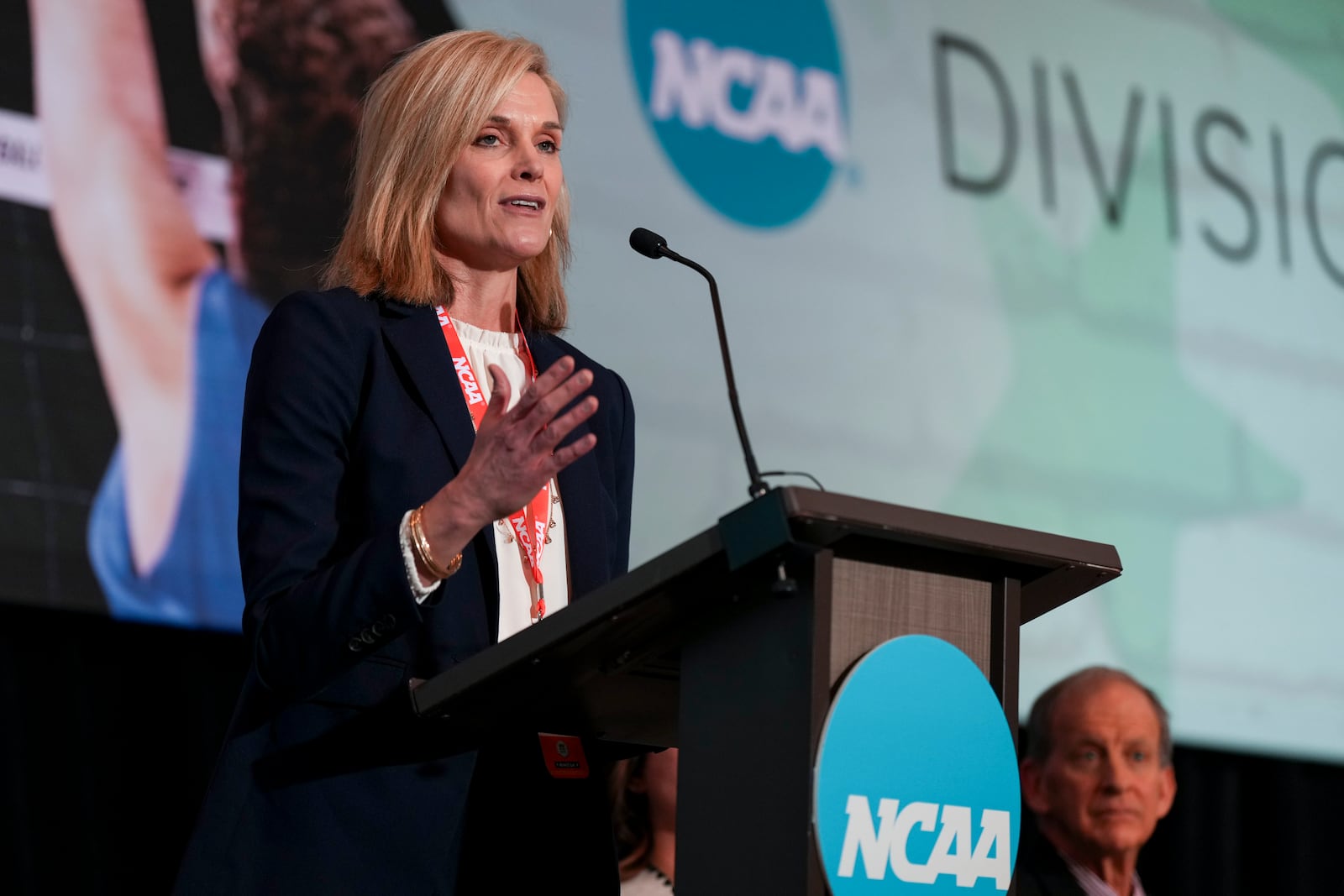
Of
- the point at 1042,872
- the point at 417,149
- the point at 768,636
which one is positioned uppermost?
the point at 417,149

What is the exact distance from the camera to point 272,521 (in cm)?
150

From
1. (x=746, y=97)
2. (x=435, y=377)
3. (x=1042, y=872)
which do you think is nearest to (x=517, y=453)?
(x=435, y=377)

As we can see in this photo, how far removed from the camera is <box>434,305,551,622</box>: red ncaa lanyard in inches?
63.9

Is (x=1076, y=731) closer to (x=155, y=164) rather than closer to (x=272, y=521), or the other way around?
(x=155, y=164)

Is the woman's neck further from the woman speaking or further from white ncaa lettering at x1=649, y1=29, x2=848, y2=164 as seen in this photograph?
white ncaa lettering at x1=649, y1=29, x2=848, y2=164

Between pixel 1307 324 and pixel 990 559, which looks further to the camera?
pixel 1307 324

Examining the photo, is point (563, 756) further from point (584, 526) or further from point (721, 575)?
point (721, 575)

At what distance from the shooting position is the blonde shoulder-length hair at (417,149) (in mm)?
1738

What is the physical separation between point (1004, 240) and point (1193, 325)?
2.04 ft

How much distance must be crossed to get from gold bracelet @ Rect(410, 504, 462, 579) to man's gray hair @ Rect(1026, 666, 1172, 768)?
235 centimetres

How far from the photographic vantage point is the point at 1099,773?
3398 mm

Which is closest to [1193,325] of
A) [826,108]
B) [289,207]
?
[826,108]

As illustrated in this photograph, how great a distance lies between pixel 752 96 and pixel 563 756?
8.41ft

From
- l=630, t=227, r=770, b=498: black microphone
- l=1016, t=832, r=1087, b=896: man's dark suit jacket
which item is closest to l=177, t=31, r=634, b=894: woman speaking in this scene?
l=630, t=227, r=770, b=498: black microphone
